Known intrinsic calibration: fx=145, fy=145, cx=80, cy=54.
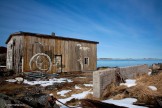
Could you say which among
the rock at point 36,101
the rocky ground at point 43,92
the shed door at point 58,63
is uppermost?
the shed door at point 58,63

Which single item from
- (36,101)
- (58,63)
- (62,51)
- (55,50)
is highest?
(55,50)

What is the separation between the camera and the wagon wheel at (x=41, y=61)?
57.7 ft

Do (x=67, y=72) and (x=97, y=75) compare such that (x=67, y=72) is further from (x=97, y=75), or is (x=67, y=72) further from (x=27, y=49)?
(x=97, y=75)

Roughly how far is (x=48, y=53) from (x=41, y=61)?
146 centimetres

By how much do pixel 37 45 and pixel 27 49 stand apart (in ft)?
4.39

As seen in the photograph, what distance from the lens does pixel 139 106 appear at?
5625 millimetres

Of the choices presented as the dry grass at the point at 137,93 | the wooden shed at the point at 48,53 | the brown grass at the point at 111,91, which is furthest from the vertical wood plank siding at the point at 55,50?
the dry grass at the point at 137,93

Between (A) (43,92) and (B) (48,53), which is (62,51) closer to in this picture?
(B) (48,53)

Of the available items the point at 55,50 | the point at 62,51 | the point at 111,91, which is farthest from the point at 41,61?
the point at 111,91

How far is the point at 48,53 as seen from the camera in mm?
18969

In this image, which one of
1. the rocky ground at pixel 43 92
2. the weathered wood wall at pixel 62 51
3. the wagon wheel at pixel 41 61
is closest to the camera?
the rocky ground at pixel 43 92

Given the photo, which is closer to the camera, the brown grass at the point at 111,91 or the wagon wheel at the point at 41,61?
the brown grass at the point at 111,91

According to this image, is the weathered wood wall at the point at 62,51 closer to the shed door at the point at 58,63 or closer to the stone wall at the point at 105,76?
the shed door at the point at 58,63

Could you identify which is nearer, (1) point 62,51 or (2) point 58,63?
(2) point 58,63
